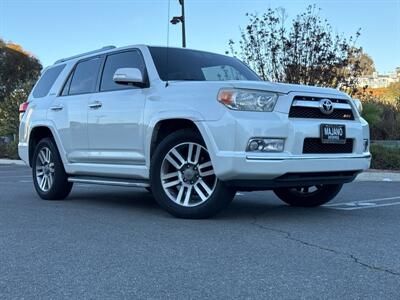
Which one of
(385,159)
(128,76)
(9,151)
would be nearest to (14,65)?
(9,151)

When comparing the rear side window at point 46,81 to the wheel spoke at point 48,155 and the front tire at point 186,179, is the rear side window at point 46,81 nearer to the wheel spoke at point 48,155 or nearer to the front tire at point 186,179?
the wheel spoke at point 48,155

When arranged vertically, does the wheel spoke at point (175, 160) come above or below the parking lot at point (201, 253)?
above

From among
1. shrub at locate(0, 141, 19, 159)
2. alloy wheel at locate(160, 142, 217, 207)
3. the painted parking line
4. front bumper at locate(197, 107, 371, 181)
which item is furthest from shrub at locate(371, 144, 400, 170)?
shrub at locate(0, 141, 19, 159)

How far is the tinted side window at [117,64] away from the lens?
659cm

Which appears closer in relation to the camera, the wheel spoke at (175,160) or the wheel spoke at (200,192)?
the wheel spoke at (200,192)

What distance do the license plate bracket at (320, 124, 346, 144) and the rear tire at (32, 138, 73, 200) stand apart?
369cm

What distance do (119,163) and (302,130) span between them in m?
2.26

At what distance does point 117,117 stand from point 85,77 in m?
1.23

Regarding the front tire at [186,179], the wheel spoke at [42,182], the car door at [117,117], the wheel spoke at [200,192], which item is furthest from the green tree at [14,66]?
the wheel spoke at [200,192]

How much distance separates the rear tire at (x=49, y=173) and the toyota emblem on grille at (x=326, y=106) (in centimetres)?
368

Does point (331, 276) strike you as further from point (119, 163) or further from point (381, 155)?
point (381, 155)

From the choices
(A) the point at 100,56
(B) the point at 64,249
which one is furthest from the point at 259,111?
(A) the point at 100,56

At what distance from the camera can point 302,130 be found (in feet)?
17.6

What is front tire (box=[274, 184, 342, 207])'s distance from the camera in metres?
6.63
